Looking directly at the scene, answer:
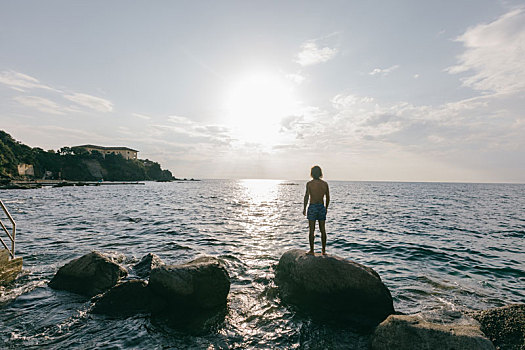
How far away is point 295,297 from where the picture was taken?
810cm

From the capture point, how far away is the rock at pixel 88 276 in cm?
844

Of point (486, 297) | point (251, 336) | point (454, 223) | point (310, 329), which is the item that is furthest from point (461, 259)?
point (454, 223)

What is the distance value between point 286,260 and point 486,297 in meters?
7.22

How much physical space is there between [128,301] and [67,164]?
479 feet

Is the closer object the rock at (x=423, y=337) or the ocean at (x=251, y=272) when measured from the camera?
the rock at (x=423, y=337)

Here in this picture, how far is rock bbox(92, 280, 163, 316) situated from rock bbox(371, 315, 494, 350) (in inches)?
242

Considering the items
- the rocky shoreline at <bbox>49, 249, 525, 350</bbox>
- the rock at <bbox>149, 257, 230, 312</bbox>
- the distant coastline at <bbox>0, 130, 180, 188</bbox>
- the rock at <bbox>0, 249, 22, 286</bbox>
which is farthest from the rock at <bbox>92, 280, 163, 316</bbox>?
the distant coastline at <bbox>0, 130, 180, 188</bbox>

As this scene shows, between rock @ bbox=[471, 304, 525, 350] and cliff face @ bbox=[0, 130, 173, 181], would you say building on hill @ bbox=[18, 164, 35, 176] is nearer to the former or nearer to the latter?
cliff face @ bbox=[0, 130, 173, 181]

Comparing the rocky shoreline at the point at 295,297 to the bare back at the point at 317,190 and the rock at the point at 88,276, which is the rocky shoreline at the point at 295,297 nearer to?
the rock at the point at 88,276

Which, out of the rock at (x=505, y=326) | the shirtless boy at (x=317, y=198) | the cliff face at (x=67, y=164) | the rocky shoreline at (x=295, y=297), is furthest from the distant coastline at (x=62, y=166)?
the rock at (x=505, y=326)

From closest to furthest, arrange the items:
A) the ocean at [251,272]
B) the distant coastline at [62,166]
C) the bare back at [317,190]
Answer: the ocean at [251,272] < the bare back at [317,190] < the distant coastline at [62,166]

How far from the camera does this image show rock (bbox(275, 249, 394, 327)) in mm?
7152

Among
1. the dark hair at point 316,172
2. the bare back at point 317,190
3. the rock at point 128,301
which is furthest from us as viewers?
the dark hair at point 316,172

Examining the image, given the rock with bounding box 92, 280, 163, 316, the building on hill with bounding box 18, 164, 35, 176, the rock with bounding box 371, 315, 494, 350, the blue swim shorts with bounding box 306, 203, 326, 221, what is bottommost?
the rock with bounding box 92, 280, 163, 316
